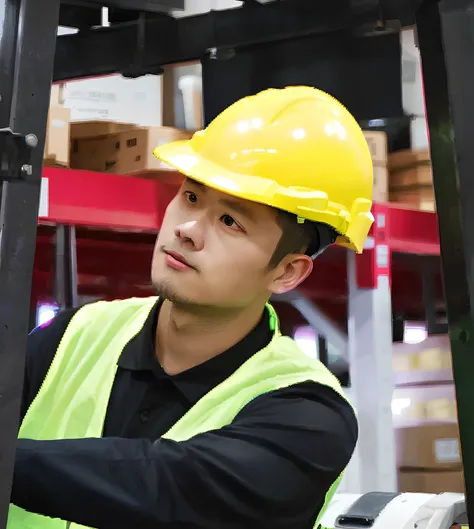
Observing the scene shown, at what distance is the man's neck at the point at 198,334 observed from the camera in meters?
1.72

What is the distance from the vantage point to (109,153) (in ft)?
10.8

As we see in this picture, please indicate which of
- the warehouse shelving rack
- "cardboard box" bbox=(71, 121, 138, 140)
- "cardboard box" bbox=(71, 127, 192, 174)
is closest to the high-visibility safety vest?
the warehouse shelving rack

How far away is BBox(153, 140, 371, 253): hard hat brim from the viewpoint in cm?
162

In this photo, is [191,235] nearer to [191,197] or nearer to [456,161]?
[191,197]

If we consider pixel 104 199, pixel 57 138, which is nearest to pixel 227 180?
pixel 104 199

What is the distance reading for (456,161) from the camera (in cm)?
161

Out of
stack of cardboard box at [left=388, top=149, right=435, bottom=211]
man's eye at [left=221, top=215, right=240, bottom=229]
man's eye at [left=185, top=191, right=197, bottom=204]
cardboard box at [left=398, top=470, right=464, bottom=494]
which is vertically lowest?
cardboard box at [left=398, top=470, right=464, bottom=494]

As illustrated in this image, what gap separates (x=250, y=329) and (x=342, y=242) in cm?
29

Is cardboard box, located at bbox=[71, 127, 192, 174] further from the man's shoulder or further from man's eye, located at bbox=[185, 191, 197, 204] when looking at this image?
the man's shoulder

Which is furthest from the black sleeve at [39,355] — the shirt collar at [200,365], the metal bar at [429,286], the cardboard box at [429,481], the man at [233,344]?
the metal bar at [429,286]

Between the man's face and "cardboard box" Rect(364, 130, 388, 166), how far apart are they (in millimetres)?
2256

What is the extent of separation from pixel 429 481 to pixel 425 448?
15 centimetres

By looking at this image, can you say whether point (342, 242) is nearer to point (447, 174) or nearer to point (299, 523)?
point (447, 174)

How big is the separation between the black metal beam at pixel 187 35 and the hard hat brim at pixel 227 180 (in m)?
0.33
